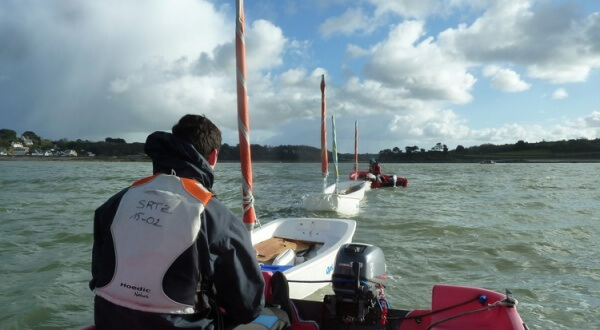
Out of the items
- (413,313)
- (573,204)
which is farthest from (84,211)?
(573,204)

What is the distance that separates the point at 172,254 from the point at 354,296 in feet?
6.22

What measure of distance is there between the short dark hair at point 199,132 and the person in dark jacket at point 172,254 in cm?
9

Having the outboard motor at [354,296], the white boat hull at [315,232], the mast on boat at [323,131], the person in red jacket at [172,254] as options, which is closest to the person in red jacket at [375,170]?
the mast on boat at [323,131]

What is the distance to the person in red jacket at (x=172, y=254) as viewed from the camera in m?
2.25

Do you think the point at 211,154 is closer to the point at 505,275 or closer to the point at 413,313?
the point at 413,313

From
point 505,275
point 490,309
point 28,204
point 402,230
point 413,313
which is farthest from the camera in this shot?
point 28,204

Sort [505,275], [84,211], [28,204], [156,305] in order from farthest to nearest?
1. [28,204]
2. [84,211]
3. [505,275]
4. [156,305]

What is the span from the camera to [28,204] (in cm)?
1955

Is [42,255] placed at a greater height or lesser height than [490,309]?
lesser

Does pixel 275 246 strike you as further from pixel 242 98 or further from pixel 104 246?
pixel 104 246

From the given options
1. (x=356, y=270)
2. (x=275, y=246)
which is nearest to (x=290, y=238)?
(x=275, y=246)

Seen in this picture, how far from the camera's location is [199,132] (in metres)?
2.63

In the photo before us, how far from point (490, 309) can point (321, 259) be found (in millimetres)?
3291

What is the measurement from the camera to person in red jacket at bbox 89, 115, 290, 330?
225 cm
